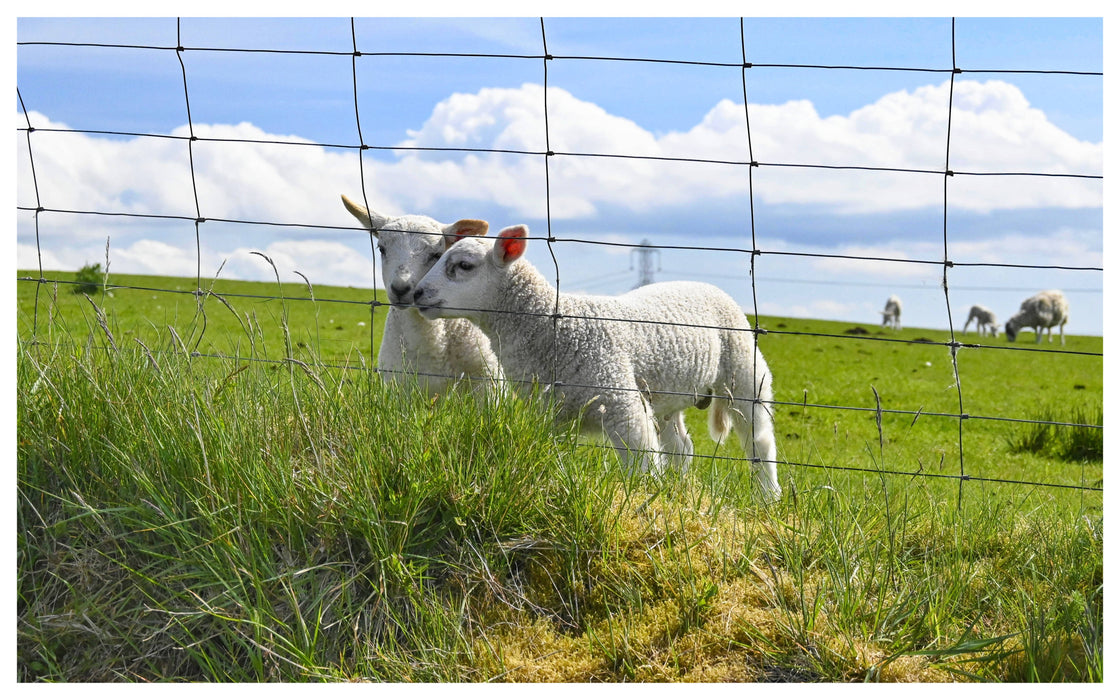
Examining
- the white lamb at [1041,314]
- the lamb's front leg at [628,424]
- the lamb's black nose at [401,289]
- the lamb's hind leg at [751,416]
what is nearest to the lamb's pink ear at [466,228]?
the lamb's black nose at [401,289]

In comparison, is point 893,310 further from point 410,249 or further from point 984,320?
point 410,249

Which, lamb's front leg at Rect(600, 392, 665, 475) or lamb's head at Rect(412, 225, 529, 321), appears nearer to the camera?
lamb's front leg at Rect(600, 392, 665, 475)

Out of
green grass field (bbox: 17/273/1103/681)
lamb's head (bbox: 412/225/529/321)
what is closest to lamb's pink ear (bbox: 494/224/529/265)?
lamb's head (bbox: 412/225/529/321)

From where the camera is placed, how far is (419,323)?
5316 millimetres

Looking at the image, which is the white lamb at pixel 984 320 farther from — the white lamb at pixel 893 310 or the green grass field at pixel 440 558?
the green grass field at pixel 440 558

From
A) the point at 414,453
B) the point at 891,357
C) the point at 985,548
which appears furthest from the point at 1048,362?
the point at 414,453

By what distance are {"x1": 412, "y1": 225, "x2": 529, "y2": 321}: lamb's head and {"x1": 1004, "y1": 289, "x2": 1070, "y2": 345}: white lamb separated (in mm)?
38087

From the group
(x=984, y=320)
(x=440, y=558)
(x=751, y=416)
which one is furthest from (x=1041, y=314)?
(x=440, y=558)

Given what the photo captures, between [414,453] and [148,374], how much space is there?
51.6 inches

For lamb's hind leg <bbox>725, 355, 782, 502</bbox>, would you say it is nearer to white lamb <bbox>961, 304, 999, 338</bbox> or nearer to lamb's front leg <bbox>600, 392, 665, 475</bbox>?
lamb's front leg <bbox>600, 392, 665, 475</bbox>

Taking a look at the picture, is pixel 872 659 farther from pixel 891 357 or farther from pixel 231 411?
pixel 891 357

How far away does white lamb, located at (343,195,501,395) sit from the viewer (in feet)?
16.7

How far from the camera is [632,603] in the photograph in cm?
299

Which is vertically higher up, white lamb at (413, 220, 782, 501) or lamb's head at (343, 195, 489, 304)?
lamb's head at (343, 195, 489, 304)
